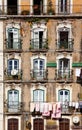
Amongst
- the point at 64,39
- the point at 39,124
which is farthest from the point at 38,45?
the point at 39,124

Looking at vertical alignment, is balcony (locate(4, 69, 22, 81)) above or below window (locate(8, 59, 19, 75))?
below

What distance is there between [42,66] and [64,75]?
6.27 feet

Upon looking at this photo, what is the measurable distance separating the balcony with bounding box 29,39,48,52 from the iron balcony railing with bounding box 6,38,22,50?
0.97 metres

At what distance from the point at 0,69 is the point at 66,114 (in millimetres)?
6421

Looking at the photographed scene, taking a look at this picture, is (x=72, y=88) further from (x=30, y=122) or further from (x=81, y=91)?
(x=30, y=122)

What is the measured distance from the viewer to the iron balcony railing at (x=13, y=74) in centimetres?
3628

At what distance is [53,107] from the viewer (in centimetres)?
3616

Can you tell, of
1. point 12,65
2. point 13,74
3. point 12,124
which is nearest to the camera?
point 13,74

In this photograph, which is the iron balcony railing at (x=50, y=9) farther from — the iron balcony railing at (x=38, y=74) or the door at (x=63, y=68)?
the iron balcony railing at (x=38, y=74)

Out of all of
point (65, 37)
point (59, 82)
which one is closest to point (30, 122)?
point (59, 82)

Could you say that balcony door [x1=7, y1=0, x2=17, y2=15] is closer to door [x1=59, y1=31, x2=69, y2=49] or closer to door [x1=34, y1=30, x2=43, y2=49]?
door [x1=34, y1=30, x2=43, y2=49]

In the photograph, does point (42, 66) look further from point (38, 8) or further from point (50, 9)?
point (38, 8)

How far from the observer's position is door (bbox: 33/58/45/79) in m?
36.5

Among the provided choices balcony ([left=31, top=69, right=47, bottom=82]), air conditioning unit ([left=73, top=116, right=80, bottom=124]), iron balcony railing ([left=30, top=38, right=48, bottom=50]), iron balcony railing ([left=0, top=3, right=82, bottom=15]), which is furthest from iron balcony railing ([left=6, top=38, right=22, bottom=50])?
air conditioning unit ([left=73, top=116, right=80, bottom=124])
